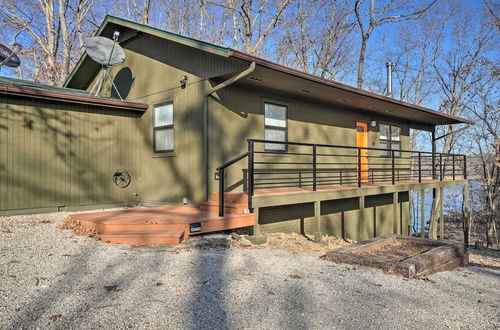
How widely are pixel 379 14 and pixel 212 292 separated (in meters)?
21.7

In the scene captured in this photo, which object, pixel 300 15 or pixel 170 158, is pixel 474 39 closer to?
pixel 300 15

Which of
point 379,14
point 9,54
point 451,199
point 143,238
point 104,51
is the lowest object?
point 451,199

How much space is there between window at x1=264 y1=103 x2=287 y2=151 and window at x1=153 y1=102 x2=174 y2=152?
2115mm

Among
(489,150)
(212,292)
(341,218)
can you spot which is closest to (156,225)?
(212,292)

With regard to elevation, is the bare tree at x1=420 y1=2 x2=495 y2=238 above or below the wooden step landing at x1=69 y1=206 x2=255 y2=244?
above

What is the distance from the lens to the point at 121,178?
28.7 feet

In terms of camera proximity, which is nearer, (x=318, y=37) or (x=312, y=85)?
(x=312, y=85)

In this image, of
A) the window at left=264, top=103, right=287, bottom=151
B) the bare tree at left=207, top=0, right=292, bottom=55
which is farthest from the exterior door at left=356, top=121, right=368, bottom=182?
the bare tree at left=207, top=0, right=292, bottom=55

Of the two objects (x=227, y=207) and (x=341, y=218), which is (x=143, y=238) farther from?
(x=341, y=218)

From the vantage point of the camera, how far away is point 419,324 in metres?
3.14

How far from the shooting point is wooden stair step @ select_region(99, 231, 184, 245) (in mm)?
5449

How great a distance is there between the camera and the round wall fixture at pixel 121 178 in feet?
28.3

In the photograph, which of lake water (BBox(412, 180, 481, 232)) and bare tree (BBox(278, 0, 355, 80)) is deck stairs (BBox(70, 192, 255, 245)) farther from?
bare tree (BBox(278, 0, 355, 80))

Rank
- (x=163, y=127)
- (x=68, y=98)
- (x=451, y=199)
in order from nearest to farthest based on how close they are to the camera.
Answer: (x=68, y=98)
(x=163, y=127)
(x=451, y=199)
